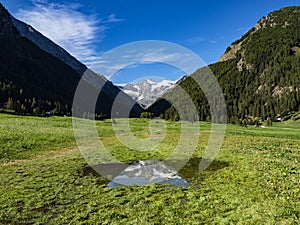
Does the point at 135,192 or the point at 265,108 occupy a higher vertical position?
the point at 265,108

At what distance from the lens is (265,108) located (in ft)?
627

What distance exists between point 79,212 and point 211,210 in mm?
7917

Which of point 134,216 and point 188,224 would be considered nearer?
point 188,224

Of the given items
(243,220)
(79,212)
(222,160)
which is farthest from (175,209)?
(222,160)

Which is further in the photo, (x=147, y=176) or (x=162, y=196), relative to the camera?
(x=147, y=176)

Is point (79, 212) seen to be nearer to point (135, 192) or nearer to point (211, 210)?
point (135, 192)

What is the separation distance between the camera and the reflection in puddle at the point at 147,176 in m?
22.7

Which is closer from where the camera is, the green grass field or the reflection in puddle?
the green grass field

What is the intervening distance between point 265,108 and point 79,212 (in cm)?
19602

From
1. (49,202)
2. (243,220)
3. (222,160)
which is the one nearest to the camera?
(243,220)

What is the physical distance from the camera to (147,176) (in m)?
25.2

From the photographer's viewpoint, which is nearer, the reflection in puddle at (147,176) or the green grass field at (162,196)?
the green grass field at (162,196)

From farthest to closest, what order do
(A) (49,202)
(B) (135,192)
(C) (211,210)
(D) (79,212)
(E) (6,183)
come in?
(E) (6,183)
(B) (135,192)
(A) (49,202)
(D) (79,212)
(C) (211,210)

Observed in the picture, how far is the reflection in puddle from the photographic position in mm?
22703
